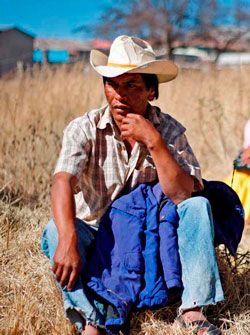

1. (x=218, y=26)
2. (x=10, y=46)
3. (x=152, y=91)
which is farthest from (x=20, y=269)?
(x=10, y=46)

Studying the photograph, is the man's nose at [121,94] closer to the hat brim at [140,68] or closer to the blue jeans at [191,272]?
the hat brim at [140,68]

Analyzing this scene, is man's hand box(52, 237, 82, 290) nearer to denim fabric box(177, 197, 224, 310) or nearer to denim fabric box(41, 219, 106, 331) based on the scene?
denim fabric box(41, 219, 106, 331)

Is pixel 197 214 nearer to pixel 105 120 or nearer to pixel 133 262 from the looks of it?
pixel 133 262

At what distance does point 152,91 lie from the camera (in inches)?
109

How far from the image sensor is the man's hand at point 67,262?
2.34 m

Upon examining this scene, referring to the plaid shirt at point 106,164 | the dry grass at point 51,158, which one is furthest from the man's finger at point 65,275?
the plaid shirt at point 106,164

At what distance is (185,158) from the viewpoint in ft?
8.85

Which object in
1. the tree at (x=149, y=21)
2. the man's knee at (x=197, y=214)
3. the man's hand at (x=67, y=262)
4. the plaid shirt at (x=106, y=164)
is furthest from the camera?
the tree at (x=149, y=21)

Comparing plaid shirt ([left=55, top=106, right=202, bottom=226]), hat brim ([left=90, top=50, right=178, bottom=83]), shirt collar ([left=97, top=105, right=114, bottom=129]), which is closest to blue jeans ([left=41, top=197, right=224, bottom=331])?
plaid shirt ([left=55, top=106, right=202, bottom=226])

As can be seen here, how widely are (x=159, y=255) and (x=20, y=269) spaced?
0.77 meters

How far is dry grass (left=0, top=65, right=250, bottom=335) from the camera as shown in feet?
8.46

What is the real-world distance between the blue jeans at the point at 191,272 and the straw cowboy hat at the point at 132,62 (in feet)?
1.97

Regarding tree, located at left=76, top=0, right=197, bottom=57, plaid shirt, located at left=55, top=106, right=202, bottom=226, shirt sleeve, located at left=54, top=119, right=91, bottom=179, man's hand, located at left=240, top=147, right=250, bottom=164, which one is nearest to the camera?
shirt sleeve, located at left=54, top=119, right=91, bottom=179

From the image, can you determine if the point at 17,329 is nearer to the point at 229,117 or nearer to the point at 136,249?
the point at 136,249
